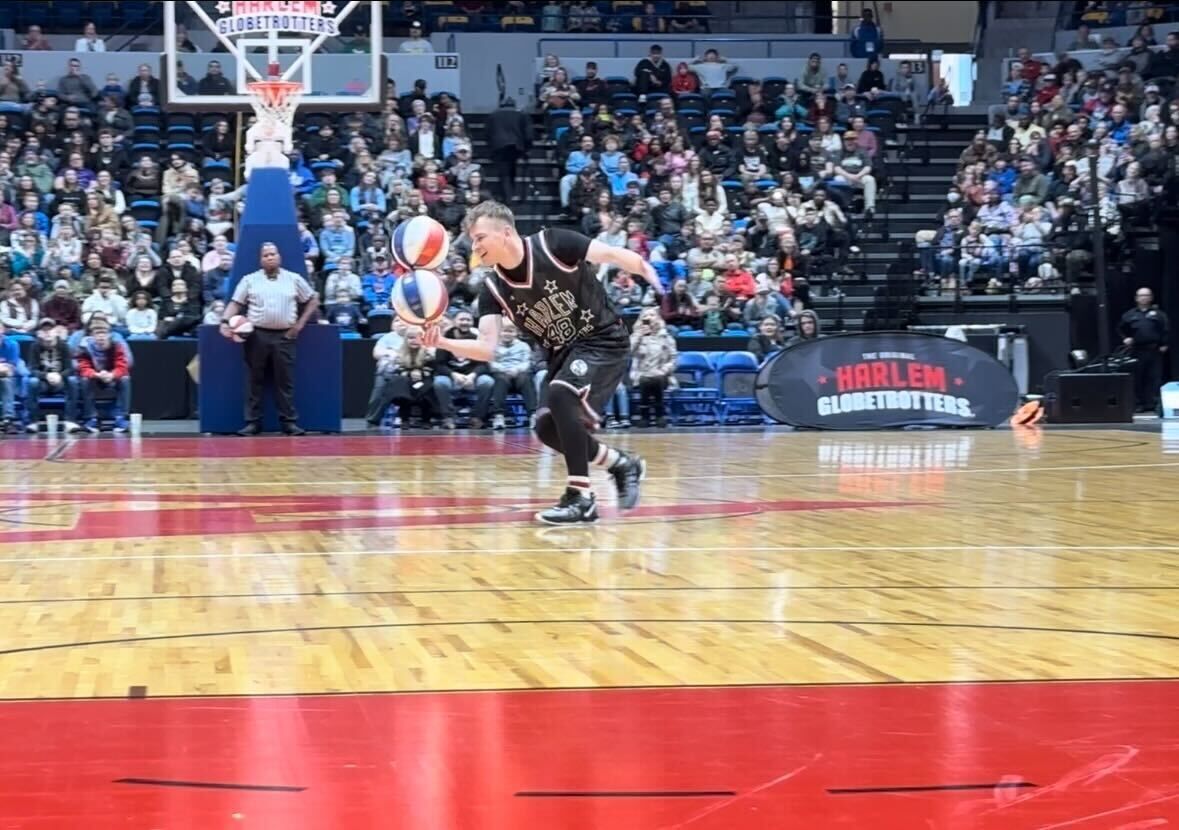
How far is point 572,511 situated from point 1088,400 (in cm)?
1330

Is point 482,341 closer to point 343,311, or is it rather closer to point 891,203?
point 343,311

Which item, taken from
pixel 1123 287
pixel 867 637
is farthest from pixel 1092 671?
pixel 1123 287

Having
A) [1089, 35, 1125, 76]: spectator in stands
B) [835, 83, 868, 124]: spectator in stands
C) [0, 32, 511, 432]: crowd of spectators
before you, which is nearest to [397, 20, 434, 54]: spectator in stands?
[0, 32, 511, 432]: crowd of spectators

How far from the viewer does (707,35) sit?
32.5 m

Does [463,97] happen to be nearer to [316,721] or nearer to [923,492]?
[923,492]

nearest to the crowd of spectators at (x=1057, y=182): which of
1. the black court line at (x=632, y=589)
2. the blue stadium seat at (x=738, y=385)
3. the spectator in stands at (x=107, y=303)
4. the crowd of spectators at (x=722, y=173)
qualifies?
the crowd of spectators at (x=722, y=173)

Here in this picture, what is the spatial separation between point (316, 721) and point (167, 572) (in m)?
3.04

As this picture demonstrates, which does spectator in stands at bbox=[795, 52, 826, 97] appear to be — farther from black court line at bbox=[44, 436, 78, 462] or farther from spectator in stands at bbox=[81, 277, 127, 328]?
black court line at bbox=[44, 436, 78, 462]

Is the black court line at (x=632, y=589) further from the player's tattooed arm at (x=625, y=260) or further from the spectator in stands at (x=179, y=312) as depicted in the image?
the spectator in stands at (x=179, y=312)

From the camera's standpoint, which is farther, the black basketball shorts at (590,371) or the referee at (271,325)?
the referee at (271,325)

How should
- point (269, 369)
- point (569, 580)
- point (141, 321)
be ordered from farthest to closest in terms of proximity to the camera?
1. point (141, 321)
2. point (269, 369)
3. point (569, 580)

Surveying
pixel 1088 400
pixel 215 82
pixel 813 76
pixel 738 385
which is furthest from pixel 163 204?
pixel 1088 400

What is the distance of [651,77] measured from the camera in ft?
94.1

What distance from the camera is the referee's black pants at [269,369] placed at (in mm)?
17469
